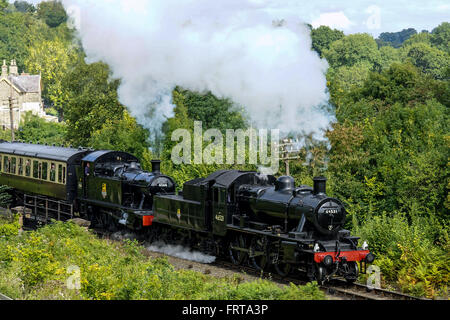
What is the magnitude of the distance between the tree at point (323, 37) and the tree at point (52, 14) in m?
70.4

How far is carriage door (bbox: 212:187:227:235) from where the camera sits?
68.3 ft

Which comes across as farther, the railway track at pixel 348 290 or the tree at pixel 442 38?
the tree at pixel 442 38

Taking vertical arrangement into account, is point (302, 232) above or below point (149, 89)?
below

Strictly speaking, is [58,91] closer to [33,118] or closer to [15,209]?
[33,118]

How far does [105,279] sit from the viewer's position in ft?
50.6

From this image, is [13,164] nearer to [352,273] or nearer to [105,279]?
[105,279]

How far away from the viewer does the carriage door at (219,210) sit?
20.8 meters

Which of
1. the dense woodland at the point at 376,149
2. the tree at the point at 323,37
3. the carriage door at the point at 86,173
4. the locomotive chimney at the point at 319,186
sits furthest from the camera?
the tree at the point at 323,37

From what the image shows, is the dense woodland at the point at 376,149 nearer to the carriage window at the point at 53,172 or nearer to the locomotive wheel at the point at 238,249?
the locomotive wheel at the point at 238,249

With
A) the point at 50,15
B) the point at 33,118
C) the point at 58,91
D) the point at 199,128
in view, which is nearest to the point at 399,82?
the point at 199,128

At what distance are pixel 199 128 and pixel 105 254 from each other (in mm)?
19374

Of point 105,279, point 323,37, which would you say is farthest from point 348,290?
point 323,37

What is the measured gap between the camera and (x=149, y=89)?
32.1 metres

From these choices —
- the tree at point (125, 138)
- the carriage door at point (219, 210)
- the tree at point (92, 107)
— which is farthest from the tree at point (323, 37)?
the carriage door at point (219, 210)
